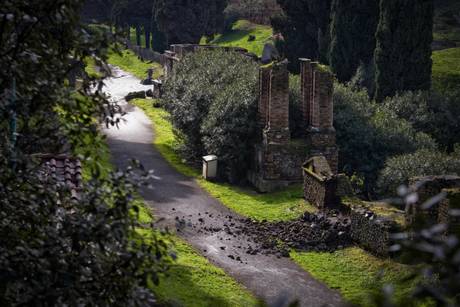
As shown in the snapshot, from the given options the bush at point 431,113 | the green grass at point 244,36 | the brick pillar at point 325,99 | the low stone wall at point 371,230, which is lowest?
the low stone wall at point 371,230

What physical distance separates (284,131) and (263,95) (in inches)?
62.8

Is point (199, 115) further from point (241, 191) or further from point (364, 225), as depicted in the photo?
point (364, 225)

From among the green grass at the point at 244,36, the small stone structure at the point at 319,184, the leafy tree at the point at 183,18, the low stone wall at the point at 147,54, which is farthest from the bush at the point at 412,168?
the low stone wall at the point at 147,54

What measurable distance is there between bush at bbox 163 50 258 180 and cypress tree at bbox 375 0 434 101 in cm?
712

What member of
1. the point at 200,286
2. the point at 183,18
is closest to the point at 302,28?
the point at 183,18

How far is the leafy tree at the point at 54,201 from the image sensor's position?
20.9 feet

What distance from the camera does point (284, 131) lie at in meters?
26.5

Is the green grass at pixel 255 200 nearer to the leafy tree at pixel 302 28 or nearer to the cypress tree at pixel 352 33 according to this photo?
the cypress tree at pixel 352 33

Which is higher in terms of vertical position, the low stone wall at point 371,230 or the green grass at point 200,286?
the low stone wall at point 371,230

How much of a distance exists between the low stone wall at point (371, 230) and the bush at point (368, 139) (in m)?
6.68

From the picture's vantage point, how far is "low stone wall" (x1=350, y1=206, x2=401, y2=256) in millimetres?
18875

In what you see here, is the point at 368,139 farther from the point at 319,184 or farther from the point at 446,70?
the point at 446,70

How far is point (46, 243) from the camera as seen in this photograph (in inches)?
260

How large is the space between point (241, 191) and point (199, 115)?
4555mm
